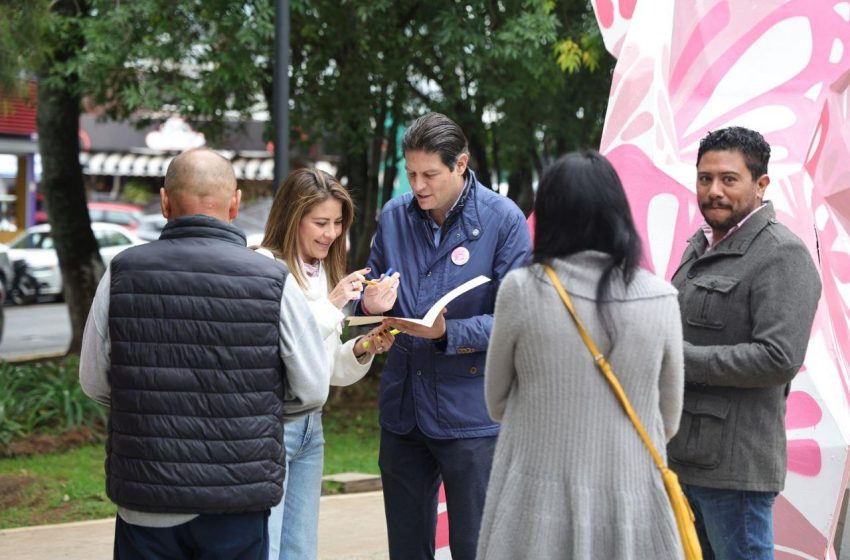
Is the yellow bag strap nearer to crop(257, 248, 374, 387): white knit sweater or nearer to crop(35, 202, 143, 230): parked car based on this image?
crop(257, 248, 374, 387): white knit sweater

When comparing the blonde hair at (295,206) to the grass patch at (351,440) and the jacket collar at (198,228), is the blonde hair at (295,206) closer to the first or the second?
the jacket collar at (198,228)

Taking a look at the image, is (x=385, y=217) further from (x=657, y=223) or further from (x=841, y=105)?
(x=841, y=105)

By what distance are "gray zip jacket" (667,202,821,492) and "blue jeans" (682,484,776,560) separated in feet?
0.18

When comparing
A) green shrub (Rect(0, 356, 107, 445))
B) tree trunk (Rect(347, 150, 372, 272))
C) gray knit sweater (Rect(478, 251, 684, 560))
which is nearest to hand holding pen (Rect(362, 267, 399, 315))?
gray knit sweater (Rect(478, 251, 684, 560))

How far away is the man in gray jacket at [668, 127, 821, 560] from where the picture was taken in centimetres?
383

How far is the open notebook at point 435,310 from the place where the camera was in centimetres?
411

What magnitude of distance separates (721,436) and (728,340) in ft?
1.04

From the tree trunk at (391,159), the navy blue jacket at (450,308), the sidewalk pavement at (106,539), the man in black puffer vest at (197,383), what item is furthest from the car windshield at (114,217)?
the man in black puffer vest at (197,383)

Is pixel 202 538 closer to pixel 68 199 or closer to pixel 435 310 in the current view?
pixel 435 310

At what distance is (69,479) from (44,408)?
197cm

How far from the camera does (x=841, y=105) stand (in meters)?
6.01

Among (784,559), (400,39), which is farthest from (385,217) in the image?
(400,39)

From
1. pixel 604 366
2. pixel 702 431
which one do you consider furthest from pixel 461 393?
pixel 604 366

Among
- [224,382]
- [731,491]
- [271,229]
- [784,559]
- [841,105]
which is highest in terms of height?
[841,105]
